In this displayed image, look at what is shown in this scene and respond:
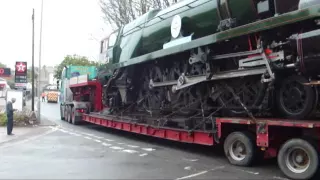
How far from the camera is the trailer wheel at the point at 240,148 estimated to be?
8203 mm

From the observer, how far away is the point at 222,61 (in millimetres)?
9531

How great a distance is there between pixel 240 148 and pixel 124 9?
21167 millimetres

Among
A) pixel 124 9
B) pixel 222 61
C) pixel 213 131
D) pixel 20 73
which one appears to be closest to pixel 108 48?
pixel 20 73

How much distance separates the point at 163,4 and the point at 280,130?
18.5 metres

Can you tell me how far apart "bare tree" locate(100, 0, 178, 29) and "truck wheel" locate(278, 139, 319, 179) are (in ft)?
62.9

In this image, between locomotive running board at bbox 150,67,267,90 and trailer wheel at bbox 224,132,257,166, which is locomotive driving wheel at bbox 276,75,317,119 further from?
trailer wheel at bbox 224,132,257,166

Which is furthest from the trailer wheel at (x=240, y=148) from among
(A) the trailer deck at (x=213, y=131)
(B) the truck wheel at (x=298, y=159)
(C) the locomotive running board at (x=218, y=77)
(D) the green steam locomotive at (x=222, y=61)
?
(C) the locomotive running board at (x=218, y=77)

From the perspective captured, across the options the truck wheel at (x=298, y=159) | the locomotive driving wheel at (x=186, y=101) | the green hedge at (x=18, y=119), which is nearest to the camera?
the truck wheel at (x=298, y=159)

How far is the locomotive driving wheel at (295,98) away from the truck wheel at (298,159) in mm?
669

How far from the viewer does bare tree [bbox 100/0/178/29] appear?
2625 centimetres

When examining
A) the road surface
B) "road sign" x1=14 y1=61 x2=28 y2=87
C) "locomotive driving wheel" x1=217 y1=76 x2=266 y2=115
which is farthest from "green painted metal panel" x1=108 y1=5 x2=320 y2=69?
"road sign" x1=14 y1=61 x2=28 y2=87

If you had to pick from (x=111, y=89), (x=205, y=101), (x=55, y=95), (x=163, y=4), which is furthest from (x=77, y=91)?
(x=55, y=95)

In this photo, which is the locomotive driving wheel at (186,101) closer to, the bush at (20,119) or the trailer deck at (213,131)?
the trailer deck at (213,131)

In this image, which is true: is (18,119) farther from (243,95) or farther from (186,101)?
(243,95)
